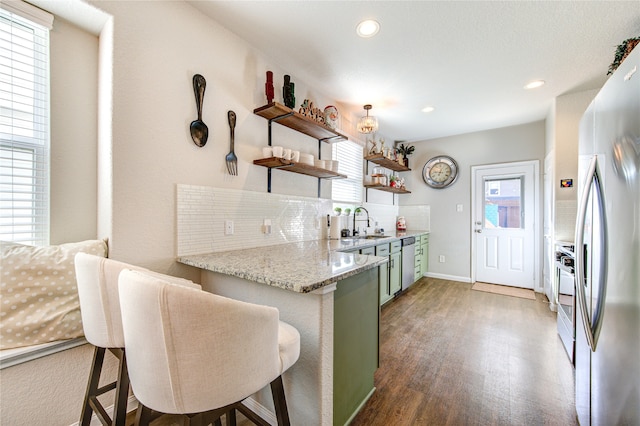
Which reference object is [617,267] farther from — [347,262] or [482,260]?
[482,260]

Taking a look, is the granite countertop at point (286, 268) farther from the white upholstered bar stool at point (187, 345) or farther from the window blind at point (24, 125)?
the window blind at point (24, 125)

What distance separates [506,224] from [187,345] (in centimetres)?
483

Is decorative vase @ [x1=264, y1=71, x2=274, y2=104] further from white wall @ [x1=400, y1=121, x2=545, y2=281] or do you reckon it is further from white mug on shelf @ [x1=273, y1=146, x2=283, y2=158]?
white wall @ [x1=400, y1=121, x2=545, y2=281]

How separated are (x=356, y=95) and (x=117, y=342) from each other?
307 centimetres

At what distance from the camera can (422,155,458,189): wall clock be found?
452 centimetres

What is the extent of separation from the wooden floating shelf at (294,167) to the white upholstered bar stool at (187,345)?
1488 mm

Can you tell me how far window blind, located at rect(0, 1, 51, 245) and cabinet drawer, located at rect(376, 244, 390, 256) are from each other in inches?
106

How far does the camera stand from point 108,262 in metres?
1.05

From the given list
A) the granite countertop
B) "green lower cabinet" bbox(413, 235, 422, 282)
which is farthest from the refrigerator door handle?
"green lower cabinet" bbox(413, 235, 422, 282)

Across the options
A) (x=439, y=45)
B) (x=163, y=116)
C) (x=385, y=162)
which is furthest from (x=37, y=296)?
(x=385, y=162)

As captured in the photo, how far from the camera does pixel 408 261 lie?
3.74 meters

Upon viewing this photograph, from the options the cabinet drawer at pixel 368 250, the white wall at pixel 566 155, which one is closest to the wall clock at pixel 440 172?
the white wall at pixel 566 155

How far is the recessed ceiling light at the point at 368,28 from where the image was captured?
1852mm

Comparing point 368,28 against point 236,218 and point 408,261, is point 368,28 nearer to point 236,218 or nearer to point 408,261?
point 236,218
